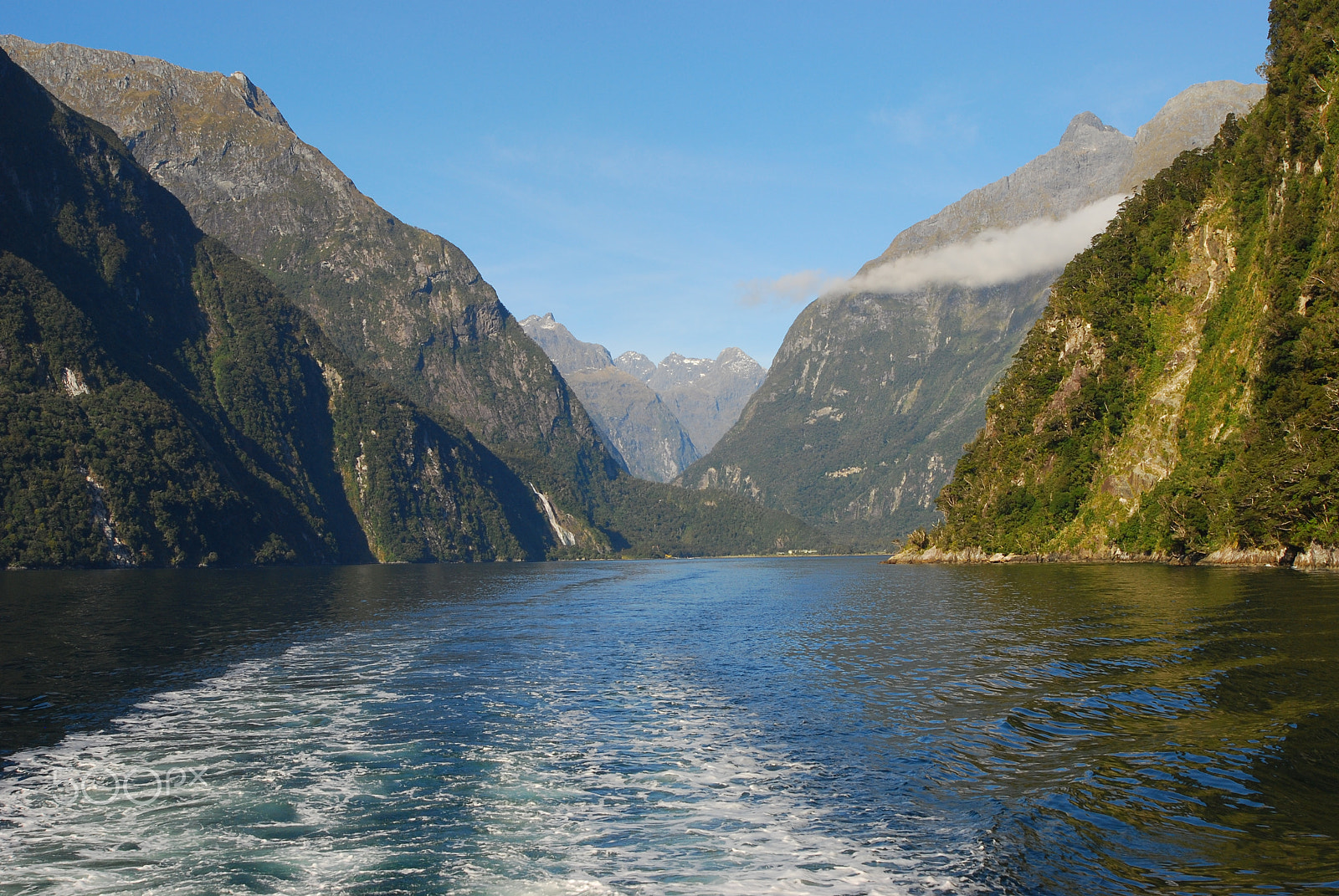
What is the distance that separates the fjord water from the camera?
16.6 m

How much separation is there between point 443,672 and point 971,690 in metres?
24.0

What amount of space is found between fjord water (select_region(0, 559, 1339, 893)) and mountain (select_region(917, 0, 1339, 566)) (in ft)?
139

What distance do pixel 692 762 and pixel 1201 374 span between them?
118 m

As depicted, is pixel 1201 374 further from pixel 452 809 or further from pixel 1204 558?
pixel 452 809

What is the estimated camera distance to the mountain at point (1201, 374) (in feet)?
280

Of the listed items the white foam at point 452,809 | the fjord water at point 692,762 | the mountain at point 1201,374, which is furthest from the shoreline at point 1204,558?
the white foam at point 452,809

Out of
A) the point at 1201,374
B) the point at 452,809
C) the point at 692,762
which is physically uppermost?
the point at 1201,374

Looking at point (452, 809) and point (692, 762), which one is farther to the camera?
point (692, 762)

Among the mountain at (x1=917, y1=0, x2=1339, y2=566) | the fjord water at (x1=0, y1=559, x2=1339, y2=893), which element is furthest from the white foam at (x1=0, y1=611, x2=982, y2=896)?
the mountain at (x1=917, y1=0, x2=1339, y2=566)

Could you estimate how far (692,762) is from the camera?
976 inches

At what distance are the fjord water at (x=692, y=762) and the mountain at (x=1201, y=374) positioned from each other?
42304 millimetres

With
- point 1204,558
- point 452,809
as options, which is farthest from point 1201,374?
point 452,809

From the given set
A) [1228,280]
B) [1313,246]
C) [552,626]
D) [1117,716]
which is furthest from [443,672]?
[1228,280]

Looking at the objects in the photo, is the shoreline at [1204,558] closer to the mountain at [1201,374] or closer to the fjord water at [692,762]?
the mountain at [1201,374]
